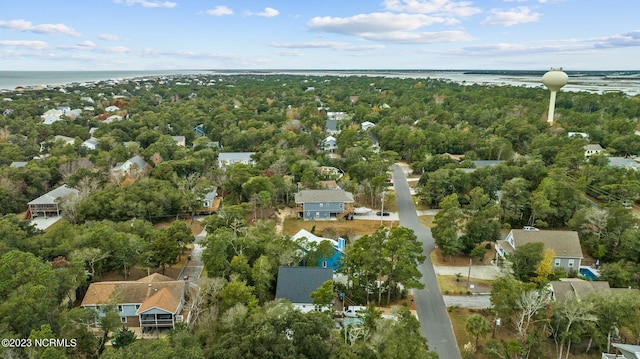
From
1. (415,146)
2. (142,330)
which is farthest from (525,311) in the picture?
(415,146)

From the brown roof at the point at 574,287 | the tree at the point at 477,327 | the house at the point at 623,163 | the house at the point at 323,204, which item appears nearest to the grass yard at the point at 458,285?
the brown roof at the point at 574,287

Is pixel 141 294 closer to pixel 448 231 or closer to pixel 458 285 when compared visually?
pixel 458 285

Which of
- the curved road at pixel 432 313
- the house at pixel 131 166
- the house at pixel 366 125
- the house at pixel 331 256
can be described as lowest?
the curved road at pixel 432 313

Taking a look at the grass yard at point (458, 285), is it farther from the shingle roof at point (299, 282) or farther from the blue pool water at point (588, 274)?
the shingle roof at point (299, 282)

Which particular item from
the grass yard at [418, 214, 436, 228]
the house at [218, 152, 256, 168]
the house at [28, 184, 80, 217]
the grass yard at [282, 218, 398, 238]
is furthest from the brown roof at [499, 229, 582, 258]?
the house at [28, 184, 80, 217]

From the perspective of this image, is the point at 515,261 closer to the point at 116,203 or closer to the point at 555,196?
the point at 555,196
